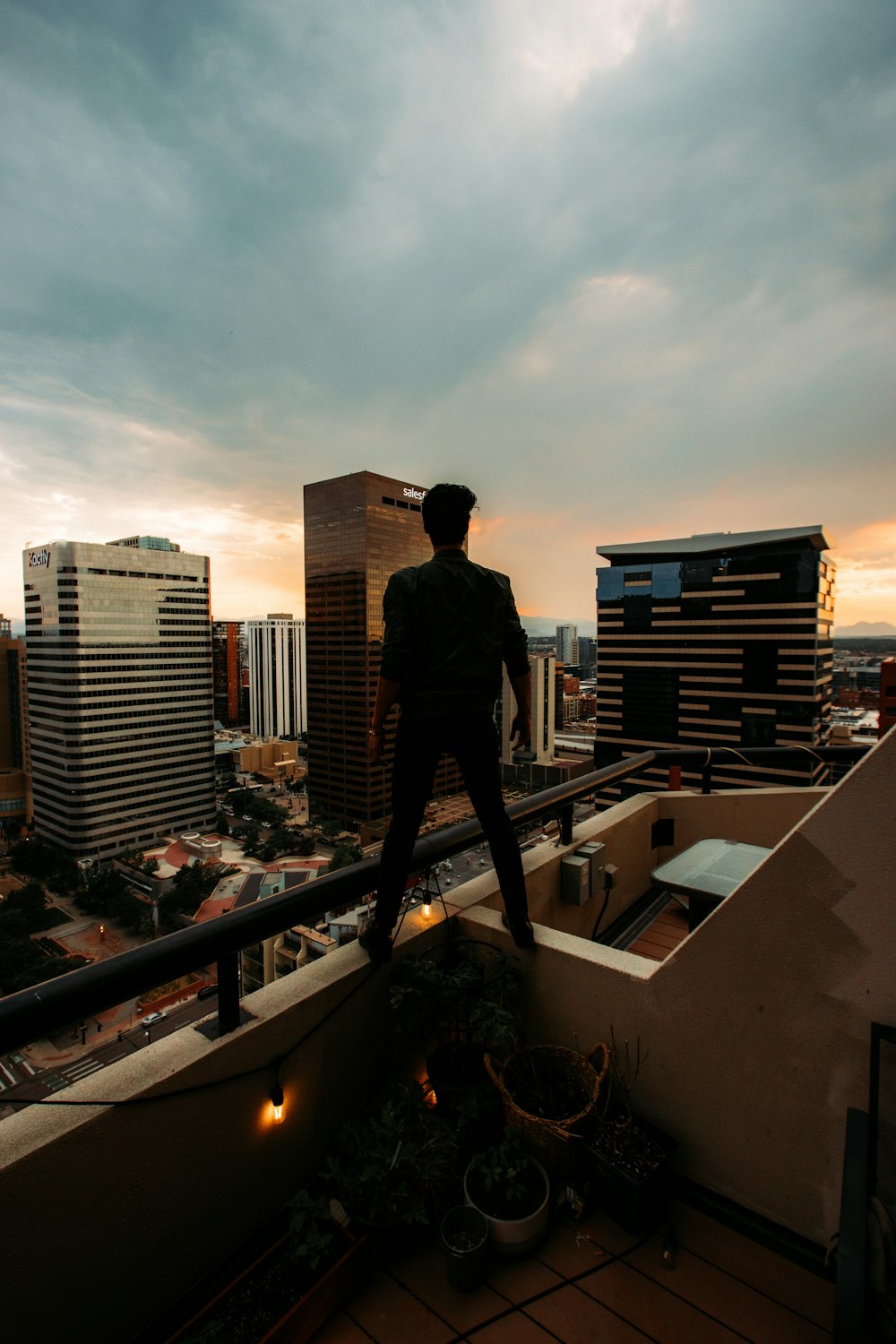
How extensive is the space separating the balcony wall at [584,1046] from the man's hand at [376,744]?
0.58m

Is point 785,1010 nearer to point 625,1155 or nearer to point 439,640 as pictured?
point 625,1155

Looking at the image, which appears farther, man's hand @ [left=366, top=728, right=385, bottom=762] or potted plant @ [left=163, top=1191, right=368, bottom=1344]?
man's hand @ [left=366, top=728, right=385, bottom=762]

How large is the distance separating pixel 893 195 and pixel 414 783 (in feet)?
37.6

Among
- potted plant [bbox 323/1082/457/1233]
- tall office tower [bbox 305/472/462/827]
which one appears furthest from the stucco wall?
tall office tower [bbox 305/472/462/827]

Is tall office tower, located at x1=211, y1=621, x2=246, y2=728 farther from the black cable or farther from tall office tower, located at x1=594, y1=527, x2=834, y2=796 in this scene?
the black cable

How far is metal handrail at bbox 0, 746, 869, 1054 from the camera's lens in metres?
0.87

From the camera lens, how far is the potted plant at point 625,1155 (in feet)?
4.07

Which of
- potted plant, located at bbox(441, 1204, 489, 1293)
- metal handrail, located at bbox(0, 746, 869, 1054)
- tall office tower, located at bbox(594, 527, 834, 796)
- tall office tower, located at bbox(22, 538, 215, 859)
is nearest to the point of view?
metal handrail, located at bbox(0, 746, 869, 1054)

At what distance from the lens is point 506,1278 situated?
118 centimetres

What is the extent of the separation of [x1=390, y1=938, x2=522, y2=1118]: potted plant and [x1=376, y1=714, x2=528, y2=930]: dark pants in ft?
0.53

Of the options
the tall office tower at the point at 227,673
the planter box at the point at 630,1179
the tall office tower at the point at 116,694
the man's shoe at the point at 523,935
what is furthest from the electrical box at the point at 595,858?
the tall office tower at the point at 227,673

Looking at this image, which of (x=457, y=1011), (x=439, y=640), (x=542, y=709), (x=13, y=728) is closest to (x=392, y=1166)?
(x=457, y=1011)

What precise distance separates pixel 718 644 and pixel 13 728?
239ft

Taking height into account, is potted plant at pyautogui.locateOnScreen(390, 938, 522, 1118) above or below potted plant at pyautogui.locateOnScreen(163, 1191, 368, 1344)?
above
